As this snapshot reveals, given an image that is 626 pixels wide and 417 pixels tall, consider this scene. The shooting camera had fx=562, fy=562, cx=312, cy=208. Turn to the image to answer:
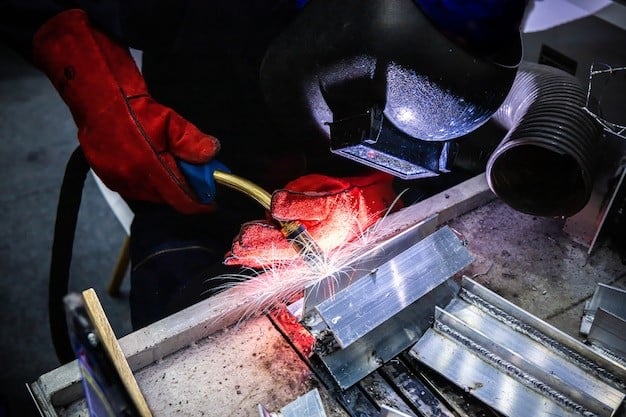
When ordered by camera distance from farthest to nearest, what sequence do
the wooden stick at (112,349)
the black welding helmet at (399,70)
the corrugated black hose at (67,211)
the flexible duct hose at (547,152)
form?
the corrugated black hose at (67,211)
the flexible duct hose at (547,152)
the black welding helmet at (399,70)
the wooden stick at (112,349)

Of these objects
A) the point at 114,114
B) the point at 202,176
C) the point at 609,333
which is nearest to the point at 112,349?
the point at 202,176

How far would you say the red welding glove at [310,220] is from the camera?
197cm

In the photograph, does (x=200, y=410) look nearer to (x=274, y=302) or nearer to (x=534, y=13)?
(x=274, y=302)

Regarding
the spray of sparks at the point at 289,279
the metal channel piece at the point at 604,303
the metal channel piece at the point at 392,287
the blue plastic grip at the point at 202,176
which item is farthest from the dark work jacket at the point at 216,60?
the metal channel piece at the point at 604,303

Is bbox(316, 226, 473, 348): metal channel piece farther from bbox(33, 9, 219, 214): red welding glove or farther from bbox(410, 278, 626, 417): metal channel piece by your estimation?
bbox(33, 9, 219, 214): red welding glove

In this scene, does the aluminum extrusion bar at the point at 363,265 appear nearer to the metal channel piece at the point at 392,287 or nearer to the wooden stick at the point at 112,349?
the metal channel piece at the point at 392,287

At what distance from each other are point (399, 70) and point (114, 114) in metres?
1.20

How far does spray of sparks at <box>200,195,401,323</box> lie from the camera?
1.74 m

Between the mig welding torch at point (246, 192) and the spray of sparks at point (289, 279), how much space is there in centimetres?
4

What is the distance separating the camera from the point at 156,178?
2.29 metres


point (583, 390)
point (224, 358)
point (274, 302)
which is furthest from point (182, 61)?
point (583, 390)

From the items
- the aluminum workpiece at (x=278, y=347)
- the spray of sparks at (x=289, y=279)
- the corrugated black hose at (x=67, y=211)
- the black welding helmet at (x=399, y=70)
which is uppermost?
the black welding helmet at (x=399, y=70)

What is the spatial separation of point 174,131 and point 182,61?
40 cm

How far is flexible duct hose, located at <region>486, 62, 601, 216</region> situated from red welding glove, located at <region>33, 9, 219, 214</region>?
1.13 meters
